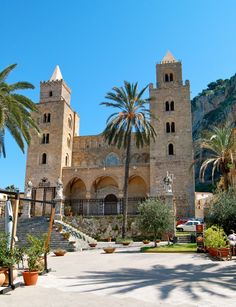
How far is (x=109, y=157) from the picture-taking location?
4025 centimetres

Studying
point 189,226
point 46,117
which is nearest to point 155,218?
point 189,226

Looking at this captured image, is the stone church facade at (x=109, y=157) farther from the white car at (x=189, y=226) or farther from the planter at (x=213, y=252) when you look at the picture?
the planter at (x=213, y=252)

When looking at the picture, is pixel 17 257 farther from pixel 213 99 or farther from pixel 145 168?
pixel 213 99

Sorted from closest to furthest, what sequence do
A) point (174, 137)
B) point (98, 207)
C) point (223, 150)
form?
point (223, 150)
point (98, 207)
point (174, 137)

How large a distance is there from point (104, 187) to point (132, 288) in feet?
101

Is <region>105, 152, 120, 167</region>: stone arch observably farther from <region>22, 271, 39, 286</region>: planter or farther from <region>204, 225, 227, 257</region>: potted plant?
<region>22, 271, 39, 286</region>: planter

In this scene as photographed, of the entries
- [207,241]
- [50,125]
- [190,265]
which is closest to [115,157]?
[50,125]

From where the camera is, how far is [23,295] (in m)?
7.03

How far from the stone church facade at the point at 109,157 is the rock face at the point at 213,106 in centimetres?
3061

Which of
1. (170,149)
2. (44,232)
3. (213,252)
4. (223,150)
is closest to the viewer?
(213,252)

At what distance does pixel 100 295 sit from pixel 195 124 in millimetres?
74102

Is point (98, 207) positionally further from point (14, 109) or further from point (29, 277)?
point (29, 277)

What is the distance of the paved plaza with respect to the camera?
6352 mm

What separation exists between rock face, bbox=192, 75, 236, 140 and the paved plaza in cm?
5838
